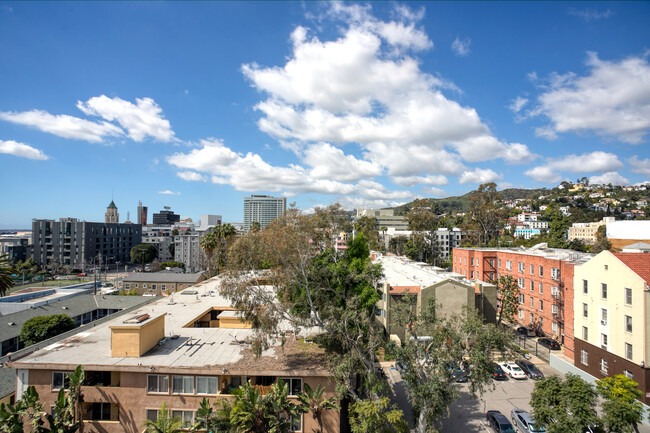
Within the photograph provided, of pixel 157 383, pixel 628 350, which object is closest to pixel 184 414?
pixel 157 383

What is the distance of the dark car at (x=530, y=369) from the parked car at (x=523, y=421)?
7617mm

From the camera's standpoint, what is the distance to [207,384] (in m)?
17.4

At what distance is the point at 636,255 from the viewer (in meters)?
23.6

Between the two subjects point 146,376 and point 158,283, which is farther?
point 158,283

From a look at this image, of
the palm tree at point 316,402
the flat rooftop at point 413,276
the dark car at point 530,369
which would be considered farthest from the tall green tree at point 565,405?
the flat rooftop at point 413,276

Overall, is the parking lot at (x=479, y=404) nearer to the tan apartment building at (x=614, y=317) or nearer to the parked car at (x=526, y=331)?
the tan apartment building at (x=614, y=317)

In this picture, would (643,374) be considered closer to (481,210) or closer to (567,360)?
(567,360)

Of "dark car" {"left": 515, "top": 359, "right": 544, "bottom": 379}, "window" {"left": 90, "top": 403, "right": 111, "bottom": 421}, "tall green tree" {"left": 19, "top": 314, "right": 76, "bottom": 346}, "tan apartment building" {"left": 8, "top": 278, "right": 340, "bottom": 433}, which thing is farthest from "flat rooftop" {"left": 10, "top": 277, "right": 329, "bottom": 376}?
"dark car" {"left": 515, "top": 359, "right": 544, "bottom": 379}

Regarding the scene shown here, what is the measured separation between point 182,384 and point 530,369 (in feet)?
88.5

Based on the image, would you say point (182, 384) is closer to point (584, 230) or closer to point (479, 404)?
point (479, 404)

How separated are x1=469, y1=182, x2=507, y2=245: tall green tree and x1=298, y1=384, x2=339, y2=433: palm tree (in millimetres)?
59700

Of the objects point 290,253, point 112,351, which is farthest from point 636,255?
point 112,351

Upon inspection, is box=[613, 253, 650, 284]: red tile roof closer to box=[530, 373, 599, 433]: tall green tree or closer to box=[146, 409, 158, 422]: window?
box=[530, 373, 599, 433]: tall green tree

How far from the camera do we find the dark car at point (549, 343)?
3309 centimetres
